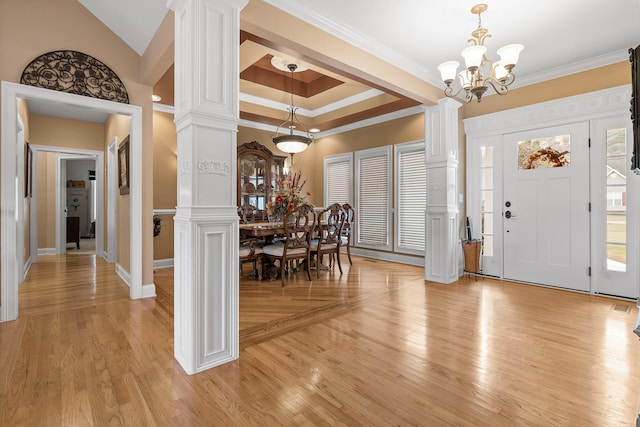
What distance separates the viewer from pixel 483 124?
4.63 metres

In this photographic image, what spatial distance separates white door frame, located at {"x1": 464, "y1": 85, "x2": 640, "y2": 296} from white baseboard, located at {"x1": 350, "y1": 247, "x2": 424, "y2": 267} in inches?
46.2

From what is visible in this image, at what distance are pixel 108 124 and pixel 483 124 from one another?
21.8 feet

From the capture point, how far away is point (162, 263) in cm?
528

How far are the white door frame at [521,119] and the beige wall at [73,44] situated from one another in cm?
451

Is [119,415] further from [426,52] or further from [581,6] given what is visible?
[581,6]

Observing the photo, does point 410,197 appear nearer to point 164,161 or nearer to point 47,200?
point 164,161

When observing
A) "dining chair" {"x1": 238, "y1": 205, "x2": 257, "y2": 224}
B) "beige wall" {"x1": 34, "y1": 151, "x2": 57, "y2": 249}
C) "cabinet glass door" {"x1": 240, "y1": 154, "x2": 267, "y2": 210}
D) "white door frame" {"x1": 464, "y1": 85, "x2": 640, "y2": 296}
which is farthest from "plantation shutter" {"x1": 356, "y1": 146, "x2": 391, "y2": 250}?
"beige wall" {"x1": 34, "y1": 151, "x2": 57, "y2": 249}

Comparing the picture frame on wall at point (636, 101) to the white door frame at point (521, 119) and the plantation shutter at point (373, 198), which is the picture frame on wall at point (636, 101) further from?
the plantation shutter at point (373, 198)

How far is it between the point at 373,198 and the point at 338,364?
4545mm

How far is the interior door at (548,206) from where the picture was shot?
385 centimetres

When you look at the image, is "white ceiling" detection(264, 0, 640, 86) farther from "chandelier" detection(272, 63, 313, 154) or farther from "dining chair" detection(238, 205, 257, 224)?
"dining chair" detection(238, 205, 257, 224)

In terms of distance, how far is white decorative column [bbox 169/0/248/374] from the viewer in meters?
1.99

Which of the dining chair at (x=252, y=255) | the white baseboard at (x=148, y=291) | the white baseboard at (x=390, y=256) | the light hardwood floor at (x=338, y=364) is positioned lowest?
the light hardwood floor at (x=338, y=364)

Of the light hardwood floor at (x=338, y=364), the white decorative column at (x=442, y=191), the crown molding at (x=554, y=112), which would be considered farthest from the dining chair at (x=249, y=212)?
the crown molding at (x=554, y=112)
